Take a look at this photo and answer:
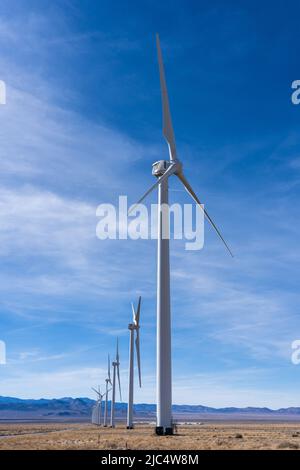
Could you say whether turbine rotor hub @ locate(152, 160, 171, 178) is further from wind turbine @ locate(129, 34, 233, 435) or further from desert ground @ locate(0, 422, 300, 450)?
desert ground @ locate(0, 422, 300, 450)

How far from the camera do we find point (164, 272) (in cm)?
4628

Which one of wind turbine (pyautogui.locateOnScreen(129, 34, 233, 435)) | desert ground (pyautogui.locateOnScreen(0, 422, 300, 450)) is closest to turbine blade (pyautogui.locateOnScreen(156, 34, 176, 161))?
wind turbine (pyautogui.locateOnScreen(129, 34, 233, 435))

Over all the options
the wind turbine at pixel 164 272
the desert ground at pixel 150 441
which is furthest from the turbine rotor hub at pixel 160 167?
the desert ground at pixel 150 441

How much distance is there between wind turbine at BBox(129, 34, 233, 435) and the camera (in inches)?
1726

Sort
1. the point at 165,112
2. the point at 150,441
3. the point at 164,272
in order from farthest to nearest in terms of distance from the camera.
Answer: the point at 165,112
the point at 164,272
the point at 150,441

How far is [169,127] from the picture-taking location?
5425 centimetres

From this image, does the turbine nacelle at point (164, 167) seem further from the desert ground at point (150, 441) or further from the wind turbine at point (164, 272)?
the desert ground at point (150, 441)

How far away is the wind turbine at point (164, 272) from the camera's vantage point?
43.8 meters

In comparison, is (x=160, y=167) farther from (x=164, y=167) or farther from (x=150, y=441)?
(x=150, y=441)

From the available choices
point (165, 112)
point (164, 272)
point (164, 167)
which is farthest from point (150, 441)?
point (165, 112)

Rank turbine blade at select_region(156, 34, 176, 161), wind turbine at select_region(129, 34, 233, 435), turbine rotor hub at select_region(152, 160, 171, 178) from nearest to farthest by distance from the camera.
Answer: wind turbine at select_region(129, 34, 233, 435), turbine rotor hub at select_region(152, 160, 171, 178), turbine blade at select_region(156, 34, 176, 161)
